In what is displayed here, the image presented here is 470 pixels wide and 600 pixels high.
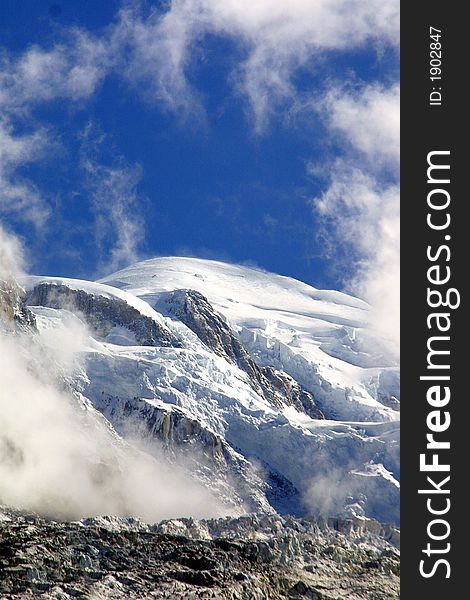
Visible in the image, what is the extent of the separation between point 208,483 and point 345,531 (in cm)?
7288

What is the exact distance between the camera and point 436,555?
51125 mm

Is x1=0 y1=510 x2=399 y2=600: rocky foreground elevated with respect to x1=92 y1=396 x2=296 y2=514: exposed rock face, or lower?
lower

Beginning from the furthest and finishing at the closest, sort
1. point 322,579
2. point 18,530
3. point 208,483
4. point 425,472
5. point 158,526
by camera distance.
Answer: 1. point 208,483
2. point 158,526
3. point 322,579
4. point 18,530
5. point 425,472

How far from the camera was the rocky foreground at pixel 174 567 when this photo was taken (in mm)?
56031

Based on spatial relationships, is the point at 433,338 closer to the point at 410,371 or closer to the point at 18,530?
the point at 410,371

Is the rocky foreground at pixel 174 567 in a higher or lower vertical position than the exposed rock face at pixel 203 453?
lower

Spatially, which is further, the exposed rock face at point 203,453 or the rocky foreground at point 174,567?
the exposed rock face at point 203,453

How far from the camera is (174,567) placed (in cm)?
6253

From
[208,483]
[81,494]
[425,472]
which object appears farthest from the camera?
[208,483]

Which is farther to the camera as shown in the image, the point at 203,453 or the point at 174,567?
the point at 203,453

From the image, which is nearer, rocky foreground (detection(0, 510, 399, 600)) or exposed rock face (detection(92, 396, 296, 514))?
rocky foreground (detection(0, 510, 399, 600))

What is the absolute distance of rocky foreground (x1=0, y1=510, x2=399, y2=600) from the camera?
5603 centimetres

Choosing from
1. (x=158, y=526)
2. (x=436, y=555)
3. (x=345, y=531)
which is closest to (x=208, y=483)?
(x=345, y=531)

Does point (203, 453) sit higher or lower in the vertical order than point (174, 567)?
higher
